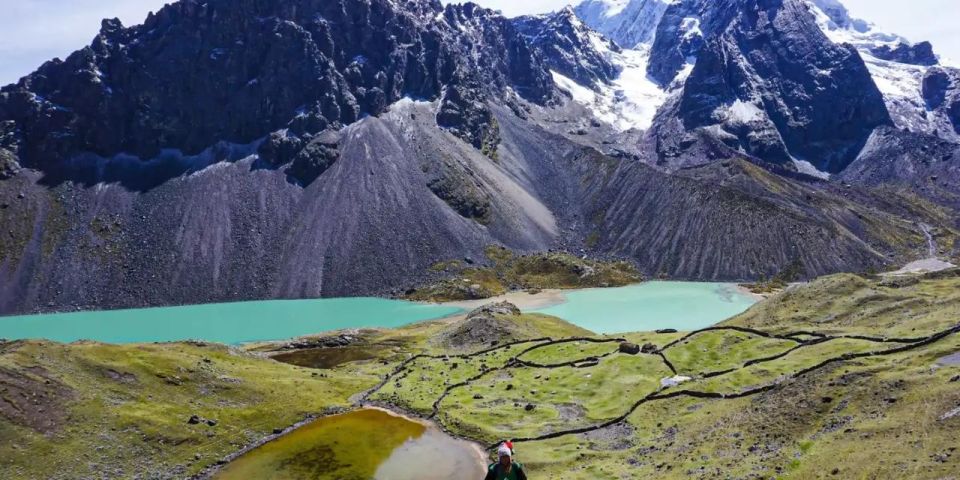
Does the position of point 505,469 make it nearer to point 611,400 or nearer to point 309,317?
point 611,400

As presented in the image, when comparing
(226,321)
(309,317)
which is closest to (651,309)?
(309,317)

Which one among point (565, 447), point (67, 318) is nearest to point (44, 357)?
point (565, 447)

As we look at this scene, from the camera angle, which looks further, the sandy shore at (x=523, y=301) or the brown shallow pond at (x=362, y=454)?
the sandy shore at (x=523, y=301)

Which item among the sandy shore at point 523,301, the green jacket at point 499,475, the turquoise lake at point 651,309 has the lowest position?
the turquoise lake at point 651,309

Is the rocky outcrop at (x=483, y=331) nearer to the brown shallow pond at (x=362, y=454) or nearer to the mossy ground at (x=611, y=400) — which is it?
the mossy ground at (x=611, y=400)

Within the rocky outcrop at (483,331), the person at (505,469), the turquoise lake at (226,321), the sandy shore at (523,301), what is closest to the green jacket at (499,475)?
the person at (505,469)

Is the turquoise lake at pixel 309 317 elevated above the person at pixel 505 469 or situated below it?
below
